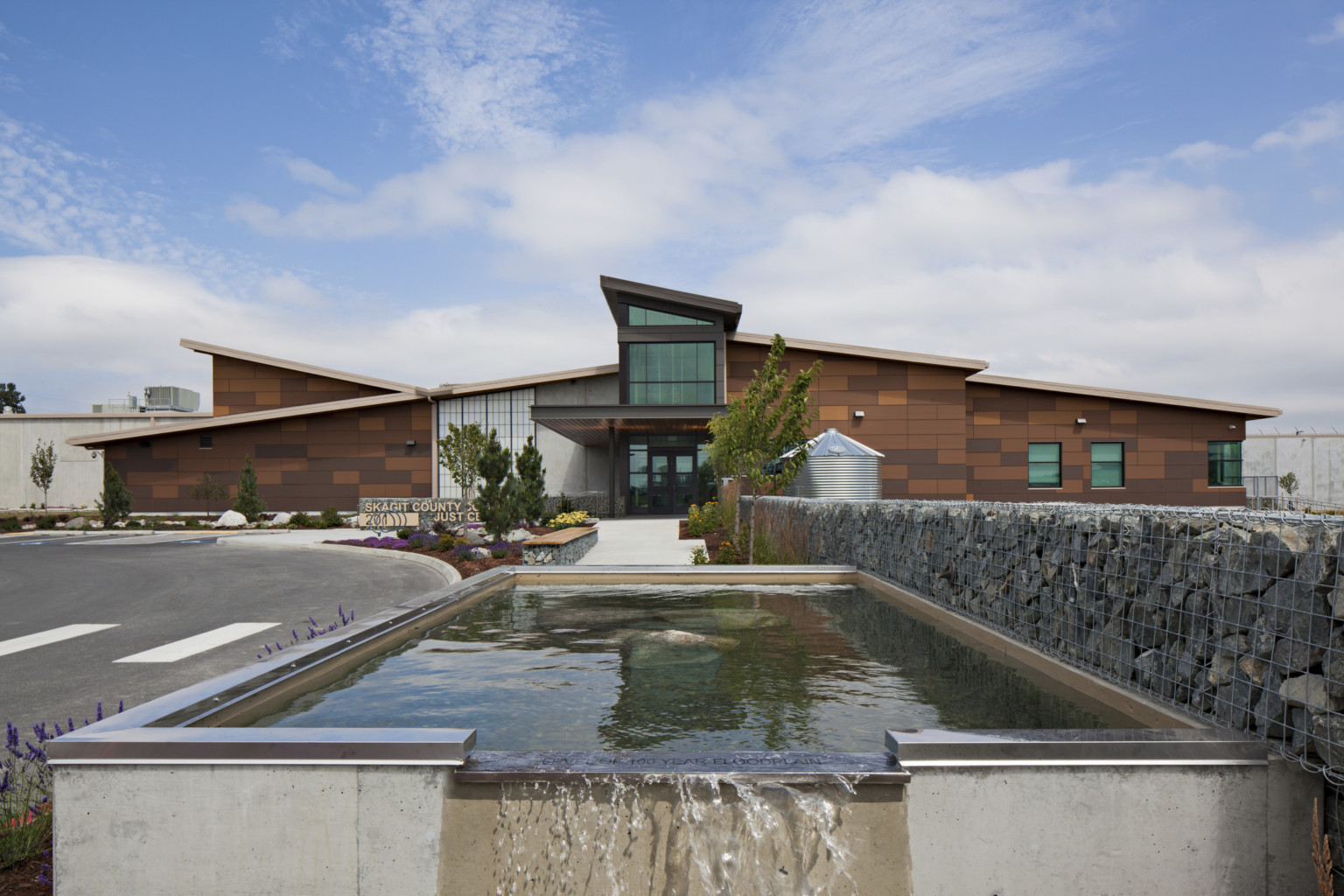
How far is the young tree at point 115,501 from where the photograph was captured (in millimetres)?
30969

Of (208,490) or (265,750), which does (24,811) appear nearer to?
(265,750)

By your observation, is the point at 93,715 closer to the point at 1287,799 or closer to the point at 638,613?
the point at 638,613

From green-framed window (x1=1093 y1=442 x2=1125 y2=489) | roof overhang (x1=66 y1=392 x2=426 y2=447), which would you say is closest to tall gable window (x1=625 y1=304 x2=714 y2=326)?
roof overhang (x1=66 y1=392 x2=426 y2=447)

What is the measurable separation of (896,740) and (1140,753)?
1063 millimetres

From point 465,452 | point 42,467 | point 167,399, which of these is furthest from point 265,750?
point 167,399

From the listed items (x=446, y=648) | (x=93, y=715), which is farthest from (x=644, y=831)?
(x=93, y=715)

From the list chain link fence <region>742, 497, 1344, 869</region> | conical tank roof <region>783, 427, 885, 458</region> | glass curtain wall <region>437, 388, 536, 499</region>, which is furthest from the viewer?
glass curtain wall <region>437, 388, 536, 499</region>

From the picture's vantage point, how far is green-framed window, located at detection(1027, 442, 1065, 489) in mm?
35719

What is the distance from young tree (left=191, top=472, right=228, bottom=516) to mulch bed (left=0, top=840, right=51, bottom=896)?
3379 centimetres

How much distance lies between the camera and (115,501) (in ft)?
102

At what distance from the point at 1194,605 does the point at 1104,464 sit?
3608cm

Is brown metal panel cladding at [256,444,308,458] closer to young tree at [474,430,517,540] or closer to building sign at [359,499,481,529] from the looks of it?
building sign at [359,499,481,529]

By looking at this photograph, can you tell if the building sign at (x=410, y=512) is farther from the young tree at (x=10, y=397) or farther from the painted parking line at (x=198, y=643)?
the young tree at (x=10, y=397)

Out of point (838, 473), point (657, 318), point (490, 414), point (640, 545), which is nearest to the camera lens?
point (640, 545)
